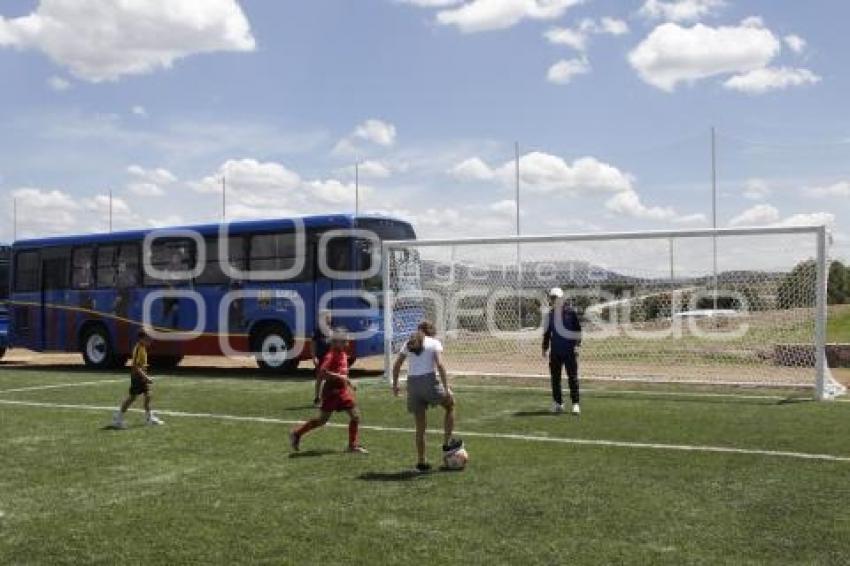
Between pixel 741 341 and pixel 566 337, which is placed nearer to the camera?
pixel 566 337

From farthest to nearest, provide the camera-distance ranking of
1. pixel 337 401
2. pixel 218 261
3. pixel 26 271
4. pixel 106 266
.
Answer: pixel 26 271 < pixel 106 266 < pixel 218 261 < pixel 337 401

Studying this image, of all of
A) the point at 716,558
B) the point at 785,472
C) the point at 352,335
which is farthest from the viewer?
the point at 352,335

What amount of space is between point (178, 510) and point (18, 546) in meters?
1.27

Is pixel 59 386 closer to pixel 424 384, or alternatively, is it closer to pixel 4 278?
pixel 4 278

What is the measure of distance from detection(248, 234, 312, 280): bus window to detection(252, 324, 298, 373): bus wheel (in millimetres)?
1251

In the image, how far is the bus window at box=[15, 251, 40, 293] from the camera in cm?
2300

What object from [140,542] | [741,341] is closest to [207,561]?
[140,542]

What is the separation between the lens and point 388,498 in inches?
302

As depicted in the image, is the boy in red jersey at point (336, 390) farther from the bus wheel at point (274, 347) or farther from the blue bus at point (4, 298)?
the blue bus at point (4, 298)

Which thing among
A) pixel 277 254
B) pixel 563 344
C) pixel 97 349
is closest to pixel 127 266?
pixel 97 349

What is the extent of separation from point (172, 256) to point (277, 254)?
115 inches

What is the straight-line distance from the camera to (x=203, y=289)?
2000 cm

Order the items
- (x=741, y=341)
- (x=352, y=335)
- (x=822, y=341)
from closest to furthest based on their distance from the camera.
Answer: (x=822, y=341)
(x=741, y=341)
(x=352, y=335)

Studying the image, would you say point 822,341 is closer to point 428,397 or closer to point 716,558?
point 428,397
